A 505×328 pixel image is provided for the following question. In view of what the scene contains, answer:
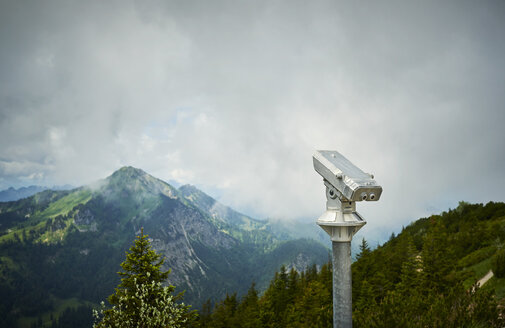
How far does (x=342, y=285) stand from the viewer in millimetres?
3773

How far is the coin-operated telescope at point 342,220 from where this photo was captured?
11.9 ft

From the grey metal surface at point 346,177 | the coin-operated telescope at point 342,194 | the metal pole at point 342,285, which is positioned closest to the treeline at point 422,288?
the metal pole at point 342,285

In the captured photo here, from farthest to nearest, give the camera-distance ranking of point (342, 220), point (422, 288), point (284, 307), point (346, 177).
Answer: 1. point (284, 307)
2. point (422, 288)
3. point (342, 220)
4. point (346, 177)

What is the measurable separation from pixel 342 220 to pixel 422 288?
40.6 feet

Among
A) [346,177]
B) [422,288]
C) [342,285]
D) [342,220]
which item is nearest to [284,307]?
[422,288]

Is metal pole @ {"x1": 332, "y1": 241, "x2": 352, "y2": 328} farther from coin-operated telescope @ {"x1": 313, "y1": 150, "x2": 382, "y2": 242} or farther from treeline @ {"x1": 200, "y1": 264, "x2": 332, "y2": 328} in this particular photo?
treeline @ {"x1": 200, "y1": 264, "x2": 332, "y2": 328}

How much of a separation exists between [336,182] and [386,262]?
116 ft

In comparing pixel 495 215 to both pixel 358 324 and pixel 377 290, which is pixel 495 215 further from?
pixel 358 324

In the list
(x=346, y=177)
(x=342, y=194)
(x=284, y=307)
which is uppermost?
(x=346, y=177)

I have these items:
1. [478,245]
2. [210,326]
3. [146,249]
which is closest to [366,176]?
[146,249]

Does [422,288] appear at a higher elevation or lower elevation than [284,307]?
higher

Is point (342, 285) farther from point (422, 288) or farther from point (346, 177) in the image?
point (422, 288)

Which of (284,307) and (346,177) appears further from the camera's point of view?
(284,307)

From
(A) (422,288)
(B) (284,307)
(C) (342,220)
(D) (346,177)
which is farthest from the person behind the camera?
(B) (284,307)
